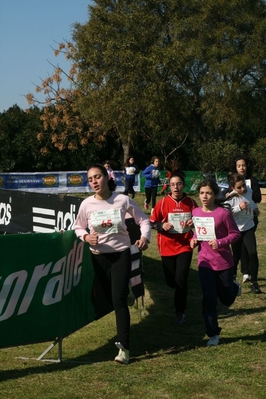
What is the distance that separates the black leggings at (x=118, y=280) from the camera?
6.49 m

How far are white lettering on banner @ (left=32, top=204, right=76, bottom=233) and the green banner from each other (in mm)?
4511

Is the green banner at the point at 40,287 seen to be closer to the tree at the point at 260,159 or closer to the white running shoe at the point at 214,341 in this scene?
the white running shoe at the point at 214,341

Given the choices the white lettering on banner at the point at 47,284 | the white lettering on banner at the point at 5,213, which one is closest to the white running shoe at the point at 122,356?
the white lettering on banner at the point at 47,284

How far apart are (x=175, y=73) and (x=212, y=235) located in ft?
115

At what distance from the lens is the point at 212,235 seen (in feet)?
23.6

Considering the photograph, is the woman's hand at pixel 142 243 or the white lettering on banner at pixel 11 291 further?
the woman's hand at pixel 142 243

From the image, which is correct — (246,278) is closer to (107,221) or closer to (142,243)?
(142,243)

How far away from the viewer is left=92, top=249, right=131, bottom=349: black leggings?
6492mm

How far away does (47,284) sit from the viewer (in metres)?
6.57

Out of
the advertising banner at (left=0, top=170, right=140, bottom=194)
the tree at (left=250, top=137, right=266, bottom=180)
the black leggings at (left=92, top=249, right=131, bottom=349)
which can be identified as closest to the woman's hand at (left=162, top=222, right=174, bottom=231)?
the black leggings at (left=92, top=249, right=131, bottom=349)

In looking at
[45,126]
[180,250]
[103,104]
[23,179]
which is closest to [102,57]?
[103,104]

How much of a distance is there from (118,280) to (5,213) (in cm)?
926

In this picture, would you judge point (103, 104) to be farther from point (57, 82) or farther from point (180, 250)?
point (180, 250)

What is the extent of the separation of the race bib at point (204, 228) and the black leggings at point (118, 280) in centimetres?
98
